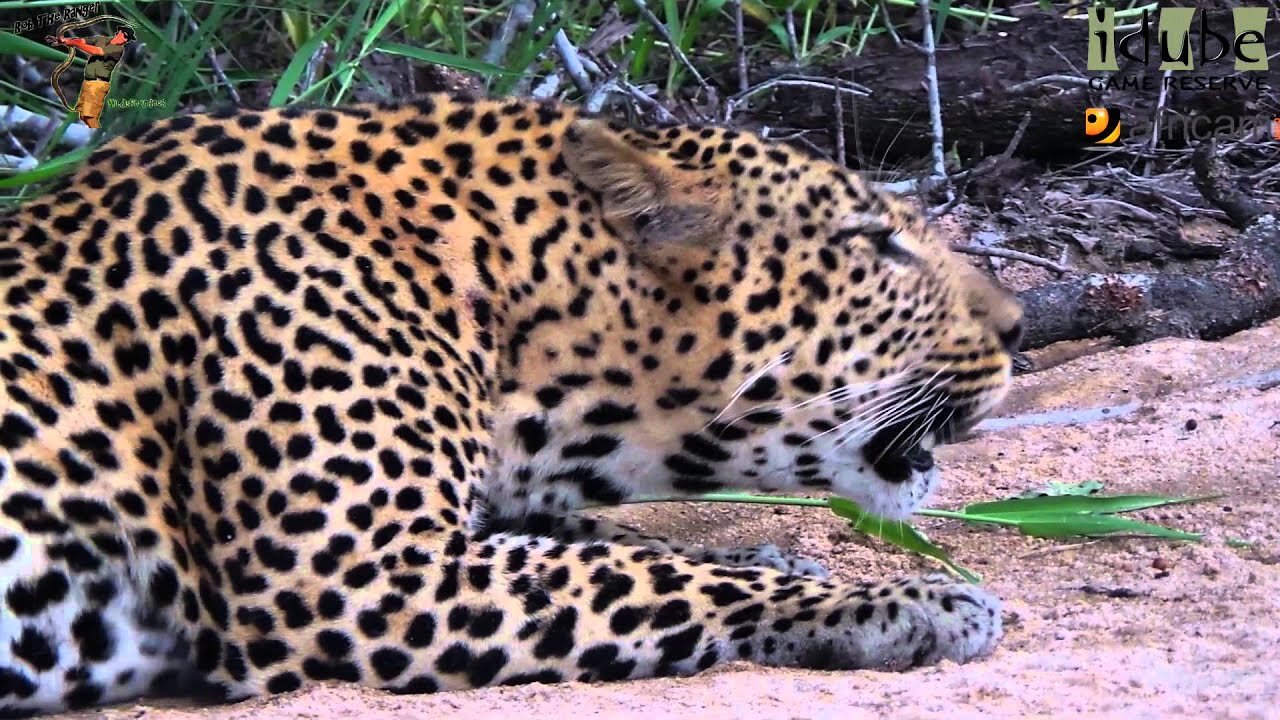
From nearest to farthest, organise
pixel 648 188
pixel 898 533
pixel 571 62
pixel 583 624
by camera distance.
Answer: pixel 583 624, pixel 648 188, pixel 898 533, pixel 571 62

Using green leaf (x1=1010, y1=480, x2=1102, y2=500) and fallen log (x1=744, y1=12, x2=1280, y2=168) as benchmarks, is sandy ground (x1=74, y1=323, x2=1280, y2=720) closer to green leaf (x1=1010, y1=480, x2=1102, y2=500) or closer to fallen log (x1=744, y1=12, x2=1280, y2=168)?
green leaf (x1=1010, y1=480, x2=1102, y2=500)

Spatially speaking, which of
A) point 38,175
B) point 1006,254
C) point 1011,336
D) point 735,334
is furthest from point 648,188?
point 1006,254

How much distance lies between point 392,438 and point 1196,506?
7.63ft

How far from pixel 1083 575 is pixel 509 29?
345cm

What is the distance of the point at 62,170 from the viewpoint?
16.4ft

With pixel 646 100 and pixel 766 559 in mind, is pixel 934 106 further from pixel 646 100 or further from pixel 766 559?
pixel 766 559

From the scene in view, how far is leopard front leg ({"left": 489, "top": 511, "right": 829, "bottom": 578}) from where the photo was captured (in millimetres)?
4355

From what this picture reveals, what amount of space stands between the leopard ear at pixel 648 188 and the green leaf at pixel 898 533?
0.95 meters

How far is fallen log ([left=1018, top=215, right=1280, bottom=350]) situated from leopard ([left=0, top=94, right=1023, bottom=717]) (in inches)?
90.8

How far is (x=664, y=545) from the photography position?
4523 millimetres

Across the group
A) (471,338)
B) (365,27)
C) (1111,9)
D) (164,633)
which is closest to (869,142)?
(1111,9)

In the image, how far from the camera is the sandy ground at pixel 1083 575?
3045 mm

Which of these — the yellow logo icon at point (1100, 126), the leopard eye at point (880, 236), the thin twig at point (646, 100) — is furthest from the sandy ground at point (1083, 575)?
the yellow logo icon at point (1100, 126)

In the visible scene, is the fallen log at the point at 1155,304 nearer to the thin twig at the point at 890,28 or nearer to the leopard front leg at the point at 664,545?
the thin twig at the point at 890,28
